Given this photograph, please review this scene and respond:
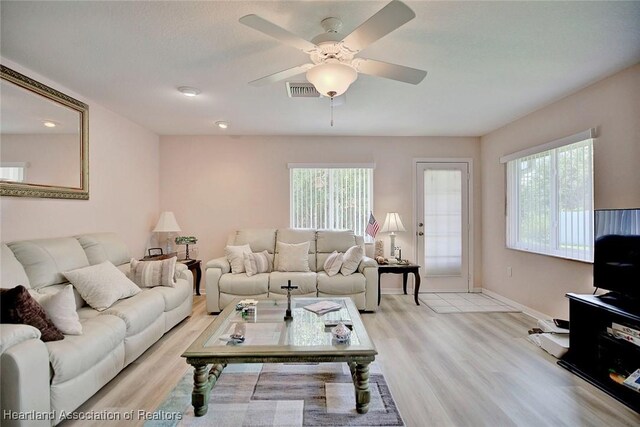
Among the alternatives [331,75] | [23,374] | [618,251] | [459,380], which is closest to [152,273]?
[23,374]

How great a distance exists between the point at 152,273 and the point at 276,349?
76.9 inches

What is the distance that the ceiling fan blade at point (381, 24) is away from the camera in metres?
1.36

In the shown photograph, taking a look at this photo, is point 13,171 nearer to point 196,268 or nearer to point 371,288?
point 196,268

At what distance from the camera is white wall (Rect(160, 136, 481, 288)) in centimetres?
470

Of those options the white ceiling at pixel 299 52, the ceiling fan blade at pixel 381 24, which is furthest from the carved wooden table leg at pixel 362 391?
the white ceiling at pixel 299 52

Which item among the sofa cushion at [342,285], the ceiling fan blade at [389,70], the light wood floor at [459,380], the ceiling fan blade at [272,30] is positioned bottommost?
the light wood floor at [459,380]

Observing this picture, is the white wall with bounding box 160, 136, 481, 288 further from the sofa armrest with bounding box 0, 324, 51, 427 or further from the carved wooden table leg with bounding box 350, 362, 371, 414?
the sofa armrest with bounding box 0, 324, 51, 427

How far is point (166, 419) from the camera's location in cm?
183

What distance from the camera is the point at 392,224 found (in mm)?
4484

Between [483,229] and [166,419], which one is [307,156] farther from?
[166,419]

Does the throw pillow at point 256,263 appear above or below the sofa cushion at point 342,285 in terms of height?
above

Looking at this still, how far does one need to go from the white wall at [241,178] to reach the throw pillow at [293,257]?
700mm

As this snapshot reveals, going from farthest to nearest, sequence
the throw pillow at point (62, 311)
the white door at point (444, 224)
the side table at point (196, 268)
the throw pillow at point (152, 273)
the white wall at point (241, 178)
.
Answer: the white door at point (444, 224)
the white wall at point (241, 178)
the side table at point (196, 268)
the throw pillow at point (152, 273)
the throw pillow at point (62, 311)

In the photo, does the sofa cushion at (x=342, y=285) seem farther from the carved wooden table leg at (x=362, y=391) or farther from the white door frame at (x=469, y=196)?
the carved wooden table leg at (x=362, y=391)
